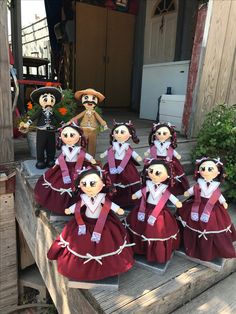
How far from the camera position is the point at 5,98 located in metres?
2.70

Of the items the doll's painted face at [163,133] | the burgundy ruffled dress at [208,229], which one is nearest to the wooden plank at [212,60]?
the doll's painted face at [163,133]

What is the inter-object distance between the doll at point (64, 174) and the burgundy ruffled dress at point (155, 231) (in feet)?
1.69

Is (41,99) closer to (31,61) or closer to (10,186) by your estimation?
(10,186)

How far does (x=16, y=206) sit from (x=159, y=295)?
77.0 inches

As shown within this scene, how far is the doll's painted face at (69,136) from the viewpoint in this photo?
2.10m

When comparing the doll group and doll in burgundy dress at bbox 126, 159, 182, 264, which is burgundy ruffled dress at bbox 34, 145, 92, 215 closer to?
the doll group

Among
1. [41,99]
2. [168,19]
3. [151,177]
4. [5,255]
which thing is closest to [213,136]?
[151,177]

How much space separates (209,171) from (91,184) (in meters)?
0.81

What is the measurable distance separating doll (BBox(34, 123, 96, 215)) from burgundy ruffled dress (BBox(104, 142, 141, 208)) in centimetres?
26

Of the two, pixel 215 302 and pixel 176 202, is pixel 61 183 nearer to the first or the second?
pixel 176 202

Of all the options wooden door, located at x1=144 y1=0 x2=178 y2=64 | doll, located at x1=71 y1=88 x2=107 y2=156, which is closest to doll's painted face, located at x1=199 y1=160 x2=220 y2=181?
doll, located at x1=71 y1=88 x2=107 y2=156

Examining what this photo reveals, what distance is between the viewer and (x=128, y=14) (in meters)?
7.08

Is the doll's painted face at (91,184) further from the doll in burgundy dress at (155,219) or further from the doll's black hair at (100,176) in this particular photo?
the doll in burgundy dress at (155,219)

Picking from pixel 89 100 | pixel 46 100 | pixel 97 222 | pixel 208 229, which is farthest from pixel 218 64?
pixel 97 222
